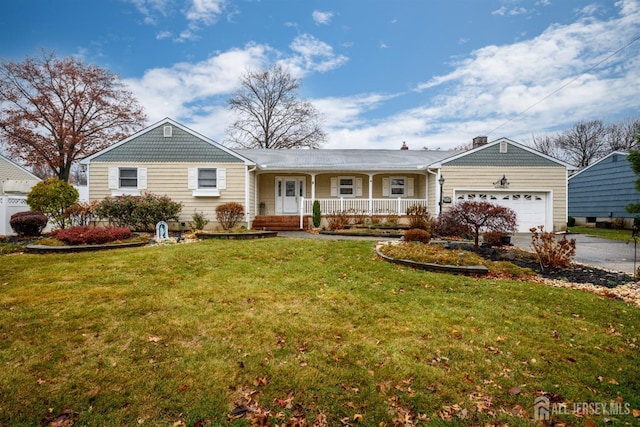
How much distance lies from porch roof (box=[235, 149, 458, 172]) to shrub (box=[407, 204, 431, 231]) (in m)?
1.99

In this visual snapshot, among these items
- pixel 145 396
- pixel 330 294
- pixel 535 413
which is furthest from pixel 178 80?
pixel 535 413

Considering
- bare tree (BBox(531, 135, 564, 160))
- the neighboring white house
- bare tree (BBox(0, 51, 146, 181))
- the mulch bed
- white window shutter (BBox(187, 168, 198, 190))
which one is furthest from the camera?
bare tree (BBox(531, 135, 564, 160))

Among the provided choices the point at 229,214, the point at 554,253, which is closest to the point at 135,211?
the point at 229,214

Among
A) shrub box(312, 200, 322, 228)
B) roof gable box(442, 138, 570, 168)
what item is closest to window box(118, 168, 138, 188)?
shrub box(312, 200, 322, 228)

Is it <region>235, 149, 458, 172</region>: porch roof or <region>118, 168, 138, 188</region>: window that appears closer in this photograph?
<region>118, 168, 138, 188</region>: window

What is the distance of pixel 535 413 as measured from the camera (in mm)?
2488

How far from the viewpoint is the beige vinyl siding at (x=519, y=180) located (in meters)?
15.0

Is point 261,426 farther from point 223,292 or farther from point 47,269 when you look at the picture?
point 47,269

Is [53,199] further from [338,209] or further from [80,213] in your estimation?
[338,209]

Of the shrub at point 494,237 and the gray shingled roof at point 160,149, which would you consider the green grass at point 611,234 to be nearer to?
the shrub at point 494,237

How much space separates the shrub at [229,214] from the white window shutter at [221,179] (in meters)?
1.34

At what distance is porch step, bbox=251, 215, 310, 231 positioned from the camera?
14758mm

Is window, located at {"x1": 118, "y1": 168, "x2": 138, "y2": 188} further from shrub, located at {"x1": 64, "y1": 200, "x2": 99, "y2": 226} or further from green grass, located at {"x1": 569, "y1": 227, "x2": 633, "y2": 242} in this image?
green grass, located at {"x1": 569, "y1": 227, "x2": 633, "y2": 242}

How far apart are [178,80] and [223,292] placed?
15237 mm
